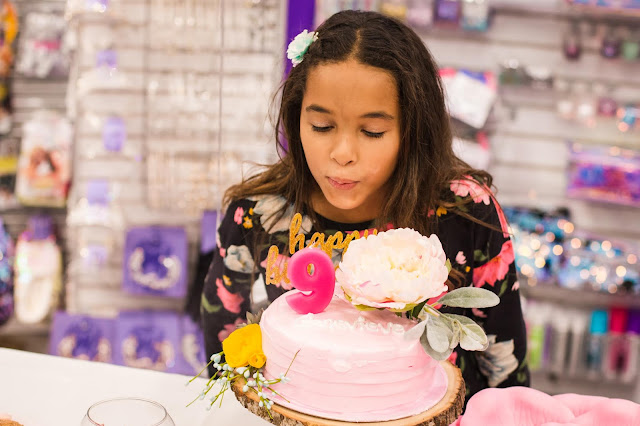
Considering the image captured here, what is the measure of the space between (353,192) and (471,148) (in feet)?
6.83

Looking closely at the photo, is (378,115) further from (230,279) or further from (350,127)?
(230,279)

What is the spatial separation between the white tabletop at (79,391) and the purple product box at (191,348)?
180cm

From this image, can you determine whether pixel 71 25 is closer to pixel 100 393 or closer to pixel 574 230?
pixel 100 393

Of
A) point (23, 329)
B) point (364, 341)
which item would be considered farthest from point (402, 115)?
point (23, 329)

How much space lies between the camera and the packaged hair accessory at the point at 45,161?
3438 millimetres

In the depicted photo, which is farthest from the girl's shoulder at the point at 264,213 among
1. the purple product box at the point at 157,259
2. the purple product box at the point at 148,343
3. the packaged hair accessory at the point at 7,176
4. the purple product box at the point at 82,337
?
the packaged hair accessory at the point at 7,176

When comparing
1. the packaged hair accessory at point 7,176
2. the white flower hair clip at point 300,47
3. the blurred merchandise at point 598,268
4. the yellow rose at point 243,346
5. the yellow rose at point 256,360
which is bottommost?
the blurred merchandise at point 598,268

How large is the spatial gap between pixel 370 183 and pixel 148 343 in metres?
2.30

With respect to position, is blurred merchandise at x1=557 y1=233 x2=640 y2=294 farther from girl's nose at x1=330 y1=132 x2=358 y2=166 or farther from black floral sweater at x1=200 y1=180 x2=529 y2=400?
girl's nose at x1=330 y1=132 x2=358 y2=166

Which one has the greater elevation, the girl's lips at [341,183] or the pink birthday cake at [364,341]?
the girl's lips at [341,183]

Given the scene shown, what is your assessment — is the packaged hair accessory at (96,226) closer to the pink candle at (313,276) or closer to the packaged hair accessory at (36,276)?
the packaged hair accessory at (36,276)

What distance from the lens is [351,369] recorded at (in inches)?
39.8

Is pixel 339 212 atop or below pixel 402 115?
below

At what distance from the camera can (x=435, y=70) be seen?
1503mm
